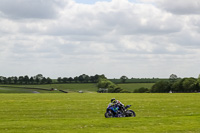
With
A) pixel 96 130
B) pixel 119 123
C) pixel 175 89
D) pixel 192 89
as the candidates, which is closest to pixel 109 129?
pixel 96 130

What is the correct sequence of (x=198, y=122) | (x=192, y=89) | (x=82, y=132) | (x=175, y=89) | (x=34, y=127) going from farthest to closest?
(x=175, y=89)
(x=192, y=89)
(x=198, y=122)
(x=34, y=127)
(x=82, y=132)

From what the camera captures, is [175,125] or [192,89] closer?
[175,125]

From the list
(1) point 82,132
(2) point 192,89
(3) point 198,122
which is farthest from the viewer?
(2) point 192,89

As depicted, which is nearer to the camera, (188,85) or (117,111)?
(117,111)

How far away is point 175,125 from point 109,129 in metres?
4.97

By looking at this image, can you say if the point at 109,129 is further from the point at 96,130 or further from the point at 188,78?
the point at 188,78

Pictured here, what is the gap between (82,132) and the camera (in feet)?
76.1

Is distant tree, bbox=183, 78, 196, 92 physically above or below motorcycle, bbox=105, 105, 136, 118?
above

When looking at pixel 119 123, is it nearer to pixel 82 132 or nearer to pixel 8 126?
pixel 82 132

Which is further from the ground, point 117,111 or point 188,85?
point 188,85

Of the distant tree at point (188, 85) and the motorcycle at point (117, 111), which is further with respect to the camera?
the distant tree at point (188, 85)

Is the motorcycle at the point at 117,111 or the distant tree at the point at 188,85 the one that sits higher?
the distant tree at the point at 188,85

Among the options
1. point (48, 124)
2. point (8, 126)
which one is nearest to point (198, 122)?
point (48, 124)

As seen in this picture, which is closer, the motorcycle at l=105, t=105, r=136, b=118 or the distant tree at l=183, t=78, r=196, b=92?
the motorcycle at l=105, t=105, r=136, b=118
